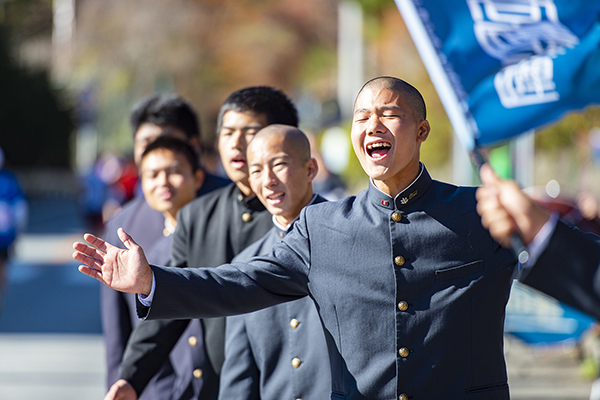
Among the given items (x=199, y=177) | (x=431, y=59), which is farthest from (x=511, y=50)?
(x=199, y=177)

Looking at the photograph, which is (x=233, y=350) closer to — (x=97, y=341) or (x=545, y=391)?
(x=545, y=391)

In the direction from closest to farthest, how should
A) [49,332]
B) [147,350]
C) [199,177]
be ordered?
[147,350]
[199,177]
[49,332]

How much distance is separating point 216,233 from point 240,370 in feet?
2.09

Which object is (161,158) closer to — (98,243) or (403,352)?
(98,243)

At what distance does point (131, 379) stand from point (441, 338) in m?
1.40

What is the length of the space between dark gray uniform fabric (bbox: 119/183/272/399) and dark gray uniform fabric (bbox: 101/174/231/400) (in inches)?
3.2

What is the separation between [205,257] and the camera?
11.0 feet

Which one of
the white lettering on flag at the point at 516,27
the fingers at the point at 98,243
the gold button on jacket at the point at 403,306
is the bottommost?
the gold button on jacket at the point at 403,306

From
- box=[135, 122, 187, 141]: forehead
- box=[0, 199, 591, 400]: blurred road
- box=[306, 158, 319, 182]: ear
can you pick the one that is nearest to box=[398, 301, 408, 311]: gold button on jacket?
box=[306, 158, 319, 182]: ear

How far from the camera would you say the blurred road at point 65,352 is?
643 cm

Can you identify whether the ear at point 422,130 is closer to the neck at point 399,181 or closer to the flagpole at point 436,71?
the neck at point 399,181

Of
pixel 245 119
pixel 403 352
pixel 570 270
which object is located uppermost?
pixel 245 119

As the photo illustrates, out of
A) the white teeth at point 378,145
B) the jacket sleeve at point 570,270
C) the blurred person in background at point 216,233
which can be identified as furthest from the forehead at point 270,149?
the jacket sleeve at point 570,270

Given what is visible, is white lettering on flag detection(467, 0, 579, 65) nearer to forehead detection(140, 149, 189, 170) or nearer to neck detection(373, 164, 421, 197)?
forehead detection(140, 149, 189, 170)
